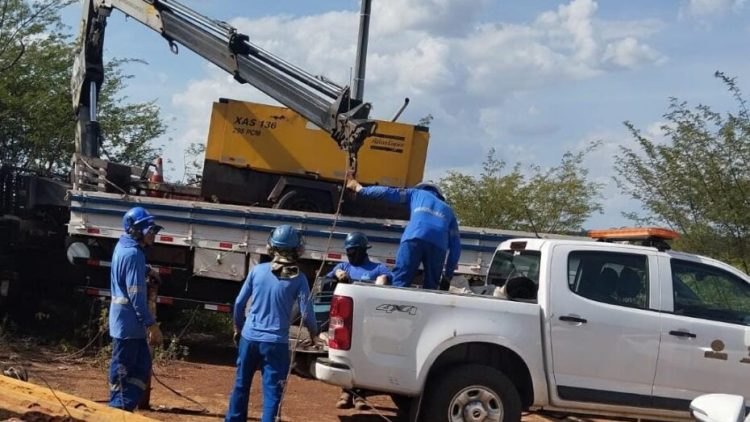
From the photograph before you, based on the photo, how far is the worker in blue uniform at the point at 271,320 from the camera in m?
5.99

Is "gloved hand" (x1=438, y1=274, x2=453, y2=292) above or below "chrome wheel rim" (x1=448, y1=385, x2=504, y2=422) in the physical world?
above

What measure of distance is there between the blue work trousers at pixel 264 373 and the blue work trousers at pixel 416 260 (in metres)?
2.29

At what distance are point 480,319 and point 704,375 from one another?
1889mm

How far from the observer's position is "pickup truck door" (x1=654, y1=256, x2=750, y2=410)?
6859 millimetres

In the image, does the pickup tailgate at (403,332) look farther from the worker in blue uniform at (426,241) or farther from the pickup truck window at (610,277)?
the worker in blue uniform at (426,241)

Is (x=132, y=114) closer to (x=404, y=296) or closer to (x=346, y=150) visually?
(x=346, y=150)

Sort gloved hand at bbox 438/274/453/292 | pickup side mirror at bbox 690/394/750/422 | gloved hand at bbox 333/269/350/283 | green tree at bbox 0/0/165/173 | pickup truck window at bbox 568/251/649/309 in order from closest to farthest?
pickup side mirror at bbox 690/394/750/422 < pickup truck window at bbox 568/251/649/309 < gloved hand at bbox 333/269/350/283 < gloved hand at bbox 438/274/453/292 < green tree at bbox 0/0/165/173

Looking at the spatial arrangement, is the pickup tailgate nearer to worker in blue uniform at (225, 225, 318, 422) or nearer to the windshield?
worker in blue uniform at (225, 225, 318, 422)

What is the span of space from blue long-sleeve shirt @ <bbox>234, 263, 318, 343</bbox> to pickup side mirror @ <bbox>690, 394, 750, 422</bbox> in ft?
10.1

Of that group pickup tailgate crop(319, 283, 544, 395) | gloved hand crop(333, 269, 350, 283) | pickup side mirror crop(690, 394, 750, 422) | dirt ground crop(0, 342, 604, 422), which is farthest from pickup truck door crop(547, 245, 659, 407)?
pickup side mirror crop(690, 394, 750, 422)

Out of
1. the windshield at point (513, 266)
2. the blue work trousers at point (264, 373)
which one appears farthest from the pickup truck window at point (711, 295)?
the blue work trousers at point (264, 373)

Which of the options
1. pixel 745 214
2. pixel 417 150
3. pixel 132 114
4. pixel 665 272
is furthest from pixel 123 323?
pixel 132 114

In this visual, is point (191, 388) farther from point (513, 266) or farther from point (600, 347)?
point (600, 347)

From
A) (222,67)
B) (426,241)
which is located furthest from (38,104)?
(426,241)
